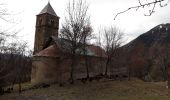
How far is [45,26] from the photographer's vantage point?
5719cm

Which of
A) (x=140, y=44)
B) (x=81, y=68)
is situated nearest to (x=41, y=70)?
(x=81, y=68)

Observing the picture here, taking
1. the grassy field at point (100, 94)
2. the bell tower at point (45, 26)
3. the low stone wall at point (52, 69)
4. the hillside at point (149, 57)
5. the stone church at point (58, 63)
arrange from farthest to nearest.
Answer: the hillside at point (149, 57) < the bell tower at point (45, 26) < the low stone wall at point (52, 69) < the stone church at point (58, 63) < the grassy field at point (100, 94)

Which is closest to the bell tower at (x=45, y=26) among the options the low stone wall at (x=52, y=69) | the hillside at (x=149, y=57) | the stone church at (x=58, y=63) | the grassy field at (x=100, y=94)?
the stone church at (x=58, y=63)

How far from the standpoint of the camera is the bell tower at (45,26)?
57.2 metres

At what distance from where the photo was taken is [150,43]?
74188mm

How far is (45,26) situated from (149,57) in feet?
97.9

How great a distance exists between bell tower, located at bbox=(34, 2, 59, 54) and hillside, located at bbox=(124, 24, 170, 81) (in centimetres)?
1668

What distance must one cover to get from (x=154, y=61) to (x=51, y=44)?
110 ft

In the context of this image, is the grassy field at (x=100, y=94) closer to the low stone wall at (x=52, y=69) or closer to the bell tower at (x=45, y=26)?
the low stone wall at (x=52, y=69)

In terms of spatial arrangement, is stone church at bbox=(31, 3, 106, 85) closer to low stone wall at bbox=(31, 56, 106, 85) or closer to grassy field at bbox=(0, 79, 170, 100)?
low stone wall at bbox=(31, 56, 106, 85)

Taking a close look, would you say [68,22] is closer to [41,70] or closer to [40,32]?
[41,70]

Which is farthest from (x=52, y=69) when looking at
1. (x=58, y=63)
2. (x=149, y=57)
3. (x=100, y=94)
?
(x=149, y=57)

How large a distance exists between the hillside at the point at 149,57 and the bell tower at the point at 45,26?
657 inches

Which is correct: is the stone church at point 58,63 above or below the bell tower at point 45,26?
below
